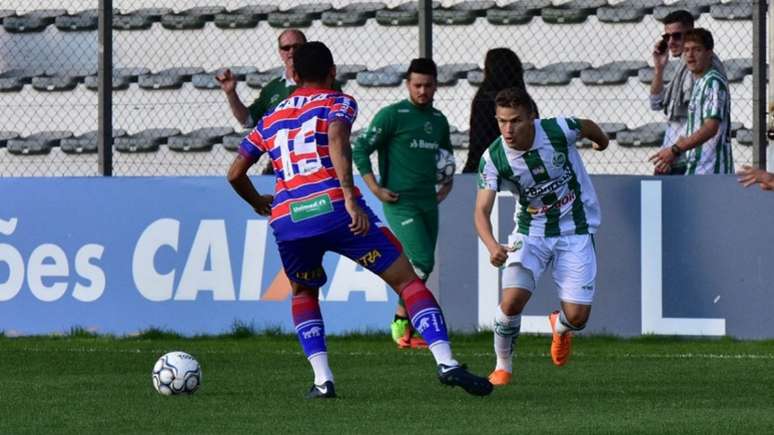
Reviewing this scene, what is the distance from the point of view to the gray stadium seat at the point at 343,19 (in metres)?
16.9

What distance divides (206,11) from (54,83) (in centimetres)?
169

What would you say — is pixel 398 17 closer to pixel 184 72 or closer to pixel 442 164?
pixel 184 72

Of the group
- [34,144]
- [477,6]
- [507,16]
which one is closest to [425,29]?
[507,16]

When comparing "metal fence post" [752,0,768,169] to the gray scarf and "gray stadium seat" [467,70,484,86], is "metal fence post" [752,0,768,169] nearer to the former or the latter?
the gray scarf

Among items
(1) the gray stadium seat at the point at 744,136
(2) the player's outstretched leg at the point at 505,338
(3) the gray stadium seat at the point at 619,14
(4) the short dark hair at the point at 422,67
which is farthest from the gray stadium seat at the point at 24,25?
(2) the player's outstretched leg at the point at 505,338

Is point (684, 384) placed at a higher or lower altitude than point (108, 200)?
lower

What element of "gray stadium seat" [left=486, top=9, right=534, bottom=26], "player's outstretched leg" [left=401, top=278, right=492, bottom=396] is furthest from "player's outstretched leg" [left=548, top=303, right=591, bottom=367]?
"gray stadium seat" [left=486, top=9, right=534, bottom=26]

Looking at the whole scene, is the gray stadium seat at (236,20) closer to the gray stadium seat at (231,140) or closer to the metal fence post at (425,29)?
the gray stadium seat at (231,140)

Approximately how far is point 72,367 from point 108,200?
133 inches

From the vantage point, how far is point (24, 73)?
1712 centimetres

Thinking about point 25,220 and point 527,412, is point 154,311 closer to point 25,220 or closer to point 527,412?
point 25,220

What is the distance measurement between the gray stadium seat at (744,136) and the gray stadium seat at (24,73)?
7.01 metres

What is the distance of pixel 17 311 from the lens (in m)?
13.7

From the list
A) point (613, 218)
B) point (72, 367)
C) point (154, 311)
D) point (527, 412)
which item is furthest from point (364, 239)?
point (154, 311)
